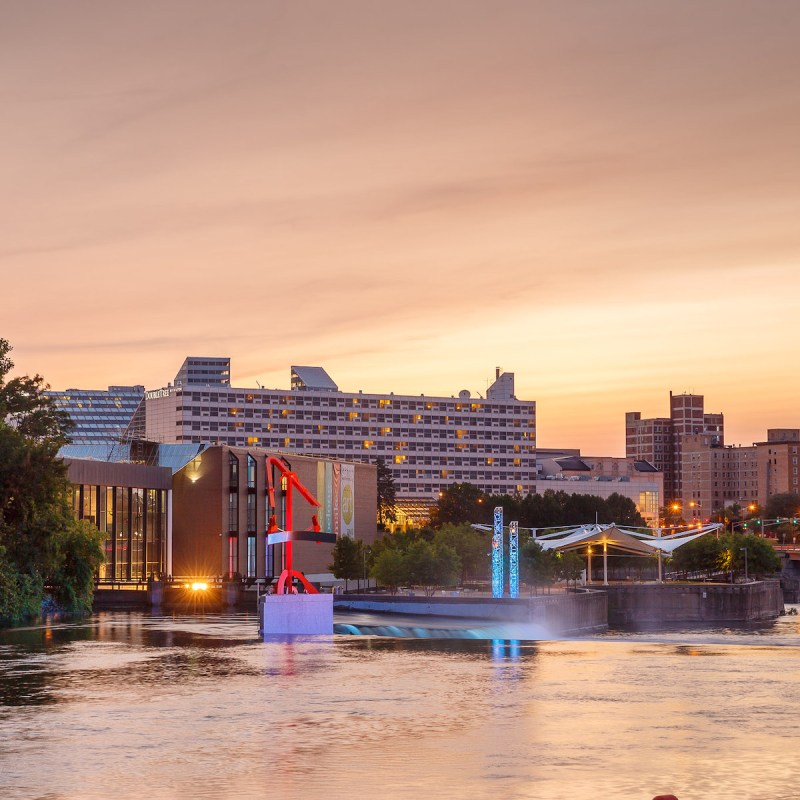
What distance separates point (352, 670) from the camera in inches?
1574

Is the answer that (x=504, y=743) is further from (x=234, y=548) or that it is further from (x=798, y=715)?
(x=234, y=548)

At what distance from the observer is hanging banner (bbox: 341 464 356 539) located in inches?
5630

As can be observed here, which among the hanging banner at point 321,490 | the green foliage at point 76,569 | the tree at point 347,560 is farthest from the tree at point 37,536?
the hanging banner at point 321,490

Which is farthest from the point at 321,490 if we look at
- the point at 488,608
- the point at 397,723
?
the point at 397,723

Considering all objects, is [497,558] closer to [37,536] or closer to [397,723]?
[37,536]

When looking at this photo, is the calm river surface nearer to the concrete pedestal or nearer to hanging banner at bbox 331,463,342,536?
the concrete pedestal

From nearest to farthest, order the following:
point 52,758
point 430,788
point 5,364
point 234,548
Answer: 1. point 430,788
2. point 52,758
3. point 5,364
4. point 234,548

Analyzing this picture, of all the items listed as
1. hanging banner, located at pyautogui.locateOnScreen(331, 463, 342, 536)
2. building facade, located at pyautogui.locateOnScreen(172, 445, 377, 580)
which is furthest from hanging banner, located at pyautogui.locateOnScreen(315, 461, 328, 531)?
building facade, located at pyautogui.locateOnScreen(172, 445, 377, 580)

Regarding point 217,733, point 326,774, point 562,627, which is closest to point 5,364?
point 562,627

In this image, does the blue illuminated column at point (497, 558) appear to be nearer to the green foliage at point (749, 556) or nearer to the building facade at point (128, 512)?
the building facade at point (128, 512)

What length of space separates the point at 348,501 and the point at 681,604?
124 feet

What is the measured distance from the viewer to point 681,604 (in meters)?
129

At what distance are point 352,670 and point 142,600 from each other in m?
57.4

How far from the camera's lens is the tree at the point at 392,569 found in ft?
352
